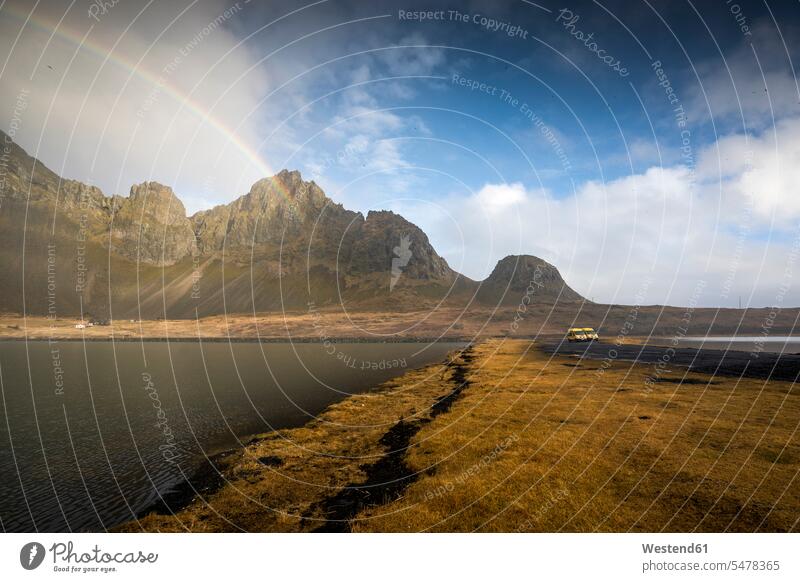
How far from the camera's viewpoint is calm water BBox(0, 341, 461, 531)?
71.1 ft

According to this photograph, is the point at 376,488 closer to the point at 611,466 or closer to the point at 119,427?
the point at 611,466

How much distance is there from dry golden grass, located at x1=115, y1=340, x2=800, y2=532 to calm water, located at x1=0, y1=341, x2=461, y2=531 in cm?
540

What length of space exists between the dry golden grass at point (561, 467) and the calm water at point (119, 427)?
5.40 meters

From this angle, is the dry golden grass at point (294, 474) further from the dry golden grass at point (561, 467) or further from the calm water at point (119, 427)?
the calm water at point (119, 427)

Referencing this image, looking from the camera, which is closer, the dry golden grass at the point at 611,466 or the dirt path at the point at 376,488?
the dry golden grass at the point at 611,466

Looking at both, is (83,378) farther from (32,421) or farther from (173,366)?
(32,421)

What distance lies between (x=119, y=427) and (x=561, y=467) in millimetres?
43338

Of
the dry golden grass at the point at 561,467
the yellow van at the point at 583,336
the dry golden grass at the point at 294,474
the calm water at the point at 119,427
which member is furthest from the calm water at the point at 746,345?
the dry golden grass at the point at 294,474

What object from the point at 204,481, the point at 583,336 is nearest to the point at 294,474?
the point at 204,481

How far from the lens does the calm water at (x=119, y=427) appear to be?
71.1 ft

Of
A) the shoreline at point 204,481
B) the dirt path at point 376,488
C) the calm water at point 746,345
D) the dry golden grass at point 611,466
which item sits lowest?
the calm water at point 746,345

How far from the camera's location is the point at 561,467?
18109 mm

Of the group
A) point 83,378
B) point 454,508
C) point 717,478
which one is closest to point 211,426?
point 454,508

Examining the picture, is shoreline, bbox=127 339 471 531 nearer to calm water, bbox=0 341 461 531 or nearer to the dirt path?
calm water, bbox=0 341 461 531
